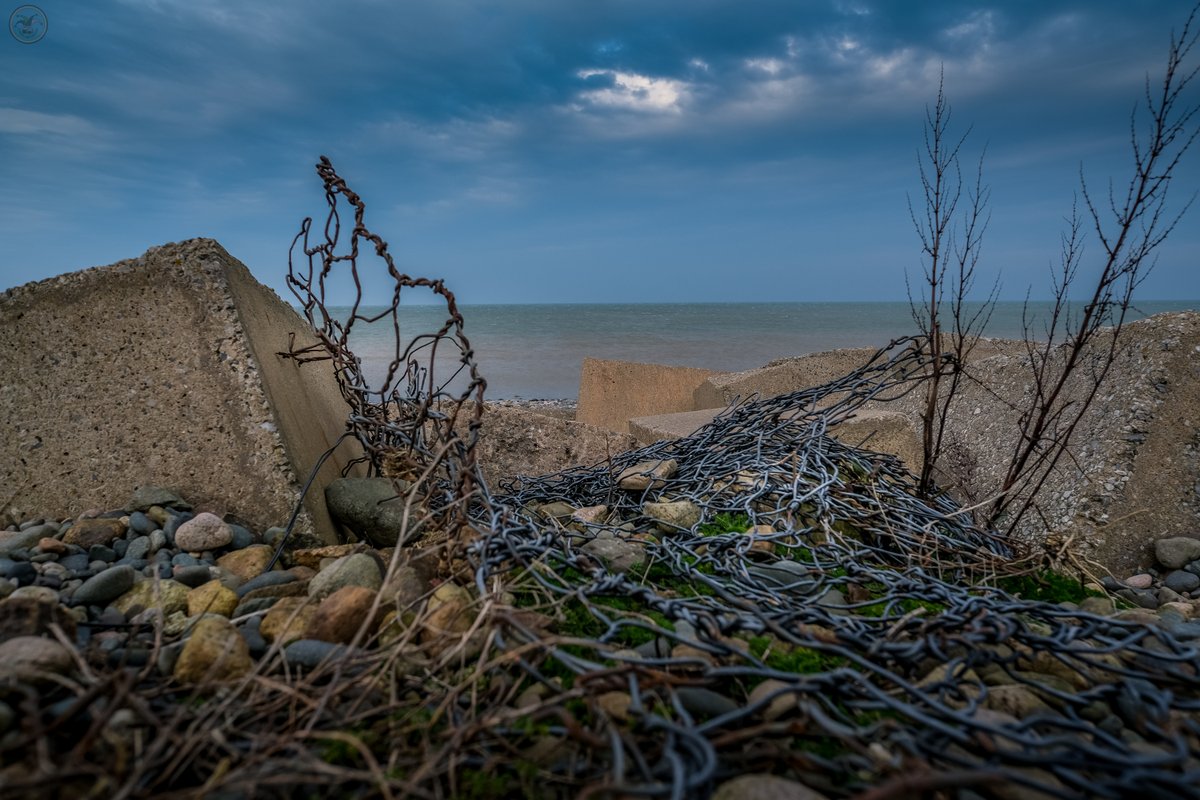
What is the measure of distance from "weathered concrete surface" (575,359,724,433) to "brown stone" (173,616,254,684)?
5620 mm

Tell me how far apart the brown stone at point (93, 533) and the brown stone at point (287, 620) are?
28.6 inches

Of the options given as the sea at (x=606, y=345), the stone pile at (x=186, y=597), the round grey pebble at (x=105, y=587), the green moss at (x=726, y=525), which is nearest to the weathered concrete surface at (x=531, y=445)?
the green moss at (x=726, y=525)

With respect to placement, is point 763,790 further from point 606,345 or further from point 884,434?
point 606,345

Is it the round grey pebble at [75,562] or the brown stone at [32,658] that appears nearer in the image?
the brown stone at [32,658]

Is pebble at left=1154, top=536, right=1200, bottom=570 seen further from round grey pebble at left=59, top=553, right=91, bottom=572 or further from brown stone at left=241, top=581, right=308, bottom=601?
round grey pebble at left=59, top=553, right=91, bottom=572

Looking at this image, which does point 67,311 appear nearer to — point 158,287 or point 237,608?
point 158,287

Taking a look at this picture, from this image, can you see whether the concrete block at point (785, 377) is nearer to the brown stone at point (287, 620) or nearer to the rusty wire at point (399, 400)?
the rusty wire at point (399, 400)

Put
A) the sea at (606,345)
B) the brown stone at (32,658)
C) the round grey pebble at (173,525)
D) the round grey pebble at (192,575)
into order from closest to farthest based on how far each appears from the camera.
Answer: the brown stone at (32,658)
the round grey pebble at (192,575)
the round grey pebble at (173,525)
the sea at (606,345)

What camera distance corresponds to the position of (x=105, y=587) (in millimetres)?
1635

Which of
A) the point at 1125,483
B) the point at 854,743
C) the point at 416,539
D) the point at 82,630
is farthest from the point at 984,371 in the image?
the point at 82,630

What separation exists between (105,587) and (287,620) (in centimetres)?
48

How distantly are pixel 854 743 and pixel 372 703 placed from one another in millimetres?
770

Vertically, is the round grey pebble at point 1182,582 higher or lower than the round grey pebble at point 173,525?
lower

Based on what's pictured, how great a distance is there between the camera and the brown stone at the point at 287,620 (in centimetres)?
147
